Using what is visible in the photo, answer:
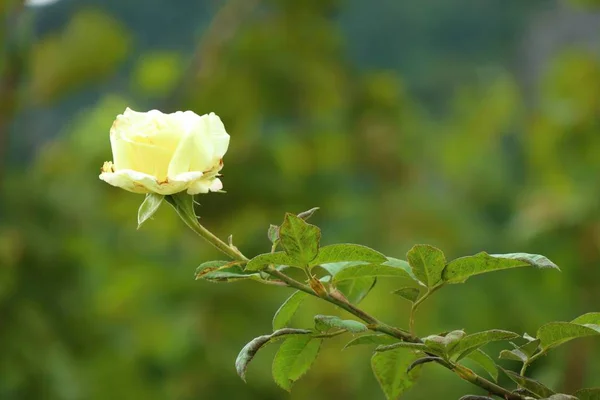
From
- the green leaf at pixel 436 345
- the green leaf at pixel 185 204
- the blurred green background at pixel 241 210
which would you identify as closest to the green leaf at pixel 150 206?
the green leaf at pixel 185 204

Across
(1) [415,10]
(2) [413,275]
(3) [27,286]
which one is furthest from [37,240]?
(1) [415,10]

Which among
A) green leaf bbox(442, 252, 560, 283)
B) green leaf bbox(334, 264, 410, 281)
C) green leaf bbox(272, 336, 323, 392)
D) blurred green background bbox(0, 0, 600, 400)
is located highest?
green leaf bbox(442, 252, 560, 283)

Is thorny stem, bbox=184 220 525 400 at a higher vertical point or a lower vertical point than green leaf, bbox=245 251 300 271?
lower

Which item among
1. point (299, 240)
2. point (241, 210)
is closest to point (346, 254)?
point (299, 240)

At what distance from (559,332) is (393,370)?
7 cm

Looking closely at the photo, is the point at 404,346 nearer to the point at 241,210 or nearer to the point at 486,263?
the point at 486,263

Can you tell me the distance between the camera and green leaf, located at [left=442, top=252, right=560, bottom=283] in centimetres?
30

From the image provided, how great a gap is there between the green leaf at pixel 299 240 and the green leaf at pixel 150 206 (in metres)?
0.05

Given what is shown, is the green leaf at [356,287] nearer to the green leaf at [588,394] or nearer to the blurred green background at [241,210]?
the green leaf at [588,394]

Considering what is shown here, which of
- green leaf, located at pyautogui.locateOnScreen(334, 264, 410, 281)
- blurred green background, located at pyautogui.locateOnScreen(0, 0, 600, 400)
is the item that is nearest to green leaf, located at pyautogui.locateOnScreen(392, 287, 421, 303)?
green leaf, located at pyautogui.locateOnScreen(334, 264, 410, 281)

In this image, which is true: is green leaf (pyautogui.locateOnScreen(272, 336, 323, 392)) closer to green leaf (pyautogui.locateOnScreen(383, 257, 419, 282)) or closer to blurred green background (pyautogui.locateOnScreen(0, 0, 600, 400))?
green leaf (pyautogui.locateOnScreen(383, 257, 419, 282))

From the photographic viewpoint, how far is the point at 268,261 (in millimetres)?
317

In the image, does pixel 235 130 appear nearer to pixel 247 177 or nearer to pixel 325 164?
pixel 247 177

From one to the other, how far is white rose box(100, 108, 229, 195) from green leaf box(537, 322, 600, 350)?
0.13m
